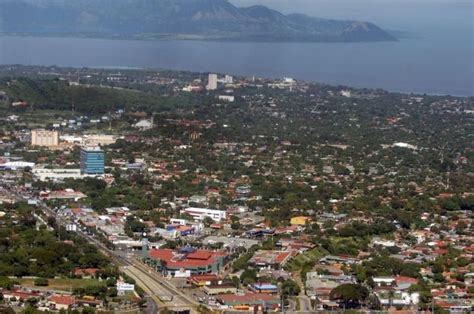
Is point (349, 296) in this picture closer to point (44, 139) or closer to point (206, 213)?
point (206, 213)

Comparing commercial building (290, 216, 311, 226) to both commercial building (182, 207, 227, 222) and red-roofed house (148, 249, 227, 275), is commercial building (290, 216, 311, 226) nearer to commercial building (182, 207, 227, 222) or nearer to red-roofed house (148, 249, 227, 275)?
commercial building (182, 207, 227, 222)

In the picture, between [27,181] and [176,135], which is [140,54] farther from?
[27,181]

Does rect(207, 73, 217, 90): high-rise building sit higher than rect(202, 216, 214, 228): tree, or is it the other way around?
rect(207, 73, 217, 90): high-rise building

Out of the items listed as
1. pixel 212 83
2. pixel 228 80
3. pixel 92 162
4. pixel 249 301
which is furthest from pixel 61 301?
pixel 228 80

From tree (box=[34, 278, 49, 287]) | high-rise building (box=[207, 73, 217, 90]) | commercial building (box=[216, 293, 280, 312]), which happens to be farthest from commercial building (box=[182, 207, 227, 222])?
high-rise building (box=[207, 73, 217, 90])

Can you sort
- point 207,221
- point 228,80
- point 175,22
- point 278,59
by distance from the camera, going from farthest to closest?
point 175,22, point 278,59, point 228,80, point 207,221

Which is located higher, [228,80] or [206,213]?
[228,80]

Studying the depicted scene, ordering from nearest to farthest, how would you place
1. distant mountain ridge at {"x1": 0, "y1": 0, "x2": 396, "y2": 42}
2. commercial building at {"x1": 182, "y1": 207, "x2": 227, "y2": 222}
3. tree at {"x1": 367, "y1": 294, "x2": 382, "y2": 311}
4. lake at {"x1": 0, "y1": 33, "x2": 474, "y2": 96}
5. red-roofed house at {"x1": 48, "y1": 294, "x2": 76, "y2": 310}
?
red-roofed house at {"x1": 48, "y1": 294, "x2": 76, "y2": 310} < tree at {"x1": 367, "y1": 294, "x2": 382, "y2": 311} < commercial building at {"x1": 182, "y1": 207, "x2": 227, "y2": 222} < lake at {"x1": 0, "y1": 33, "x2": 474, "y2": 96} < distant mountain ridge at {"x1": 0, "y1": 0, "x2": 396, "y2": 42}

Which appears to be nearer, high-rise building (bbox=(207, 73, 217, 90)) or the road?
the road
